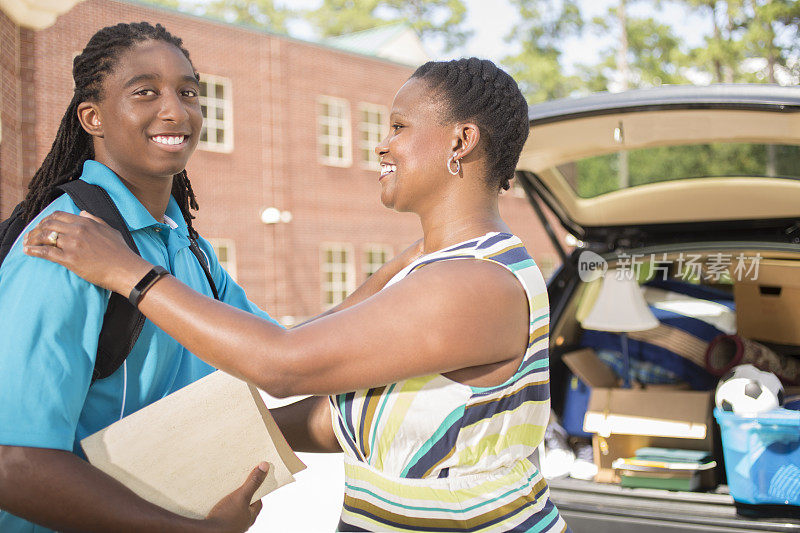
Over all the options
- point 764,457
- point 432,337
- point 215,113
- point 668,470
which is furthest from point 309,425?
point 215,113

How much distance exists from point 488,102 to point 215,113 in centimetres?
1655

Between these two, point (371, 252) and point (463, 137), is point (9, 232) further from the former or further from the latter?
point (371, 252)

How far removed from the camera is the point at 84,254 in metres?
1.39

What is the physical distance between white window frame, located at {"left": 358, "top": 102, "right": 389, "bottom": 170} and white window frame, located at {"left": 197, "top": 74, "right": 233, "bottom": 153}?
3647 mm

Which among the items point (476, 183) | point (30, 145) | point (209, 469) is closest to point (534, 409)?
point (476, 183)

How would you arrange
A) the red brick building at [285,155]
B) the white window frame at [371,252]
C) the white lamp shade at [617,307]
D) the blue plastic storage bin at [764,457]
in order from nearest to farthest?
the blue plastic storage bin at [764,457] < the white lamp shade at [617,307] < the red brick building at [285,155] < the white window frame at [371,252]

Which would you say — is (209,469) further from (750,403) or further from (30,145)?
(30,145)

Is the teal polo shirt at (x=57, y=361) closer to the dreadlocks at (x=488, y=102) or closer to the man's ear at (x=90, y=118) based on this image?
the man's ear at (x=90, y=118)

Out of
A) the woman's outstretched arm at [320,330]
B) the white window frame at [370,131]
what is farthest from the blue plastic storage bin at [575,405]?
the white window frame at [370,131]

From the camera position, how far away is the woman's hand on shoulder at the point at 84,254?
139cm

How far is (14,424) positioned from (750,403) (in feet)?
8.73

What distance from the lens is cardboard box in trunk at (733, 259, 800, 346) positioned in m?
3.82

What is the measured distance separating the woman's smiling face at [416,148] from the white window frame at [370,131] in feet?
60.4

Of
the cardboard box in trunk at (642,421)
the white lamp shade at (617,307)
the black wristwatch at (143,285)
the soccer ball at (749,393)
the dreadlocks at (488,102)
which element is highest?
the dreadlocks at (488,102)
